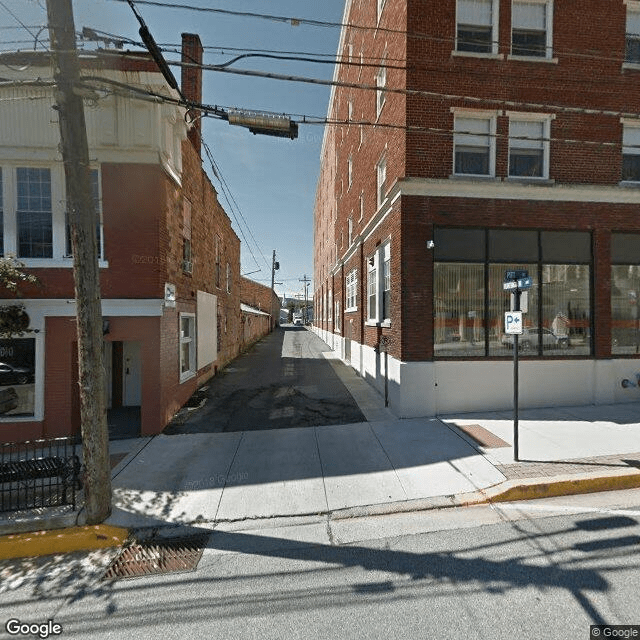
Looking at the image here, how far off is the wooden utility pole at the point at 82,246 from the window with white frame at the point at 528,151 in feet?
30.7

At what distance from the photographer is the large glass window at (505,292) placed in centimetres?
878

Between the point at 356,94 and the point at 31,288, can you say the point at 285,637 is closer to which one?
the point at 31,288

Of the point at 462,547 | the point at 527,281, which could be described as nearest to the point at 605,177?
the point at 527,281

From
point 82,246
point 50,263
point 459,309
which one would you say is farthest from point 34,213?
point 459,309

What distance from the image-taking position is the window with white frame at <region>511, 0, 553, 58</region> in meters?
8.70

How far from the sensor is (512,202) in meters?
8.70

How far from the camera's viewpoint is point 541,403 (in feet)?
28.9

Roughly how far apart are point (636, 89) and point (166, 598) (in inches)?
565

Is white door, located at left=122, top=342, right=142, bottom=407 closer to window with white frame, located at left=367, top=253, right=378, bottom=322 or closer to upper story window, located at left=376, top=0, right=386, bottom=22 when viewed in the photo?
window with white frame, located at left=367, top=253, right=378, bottom=322

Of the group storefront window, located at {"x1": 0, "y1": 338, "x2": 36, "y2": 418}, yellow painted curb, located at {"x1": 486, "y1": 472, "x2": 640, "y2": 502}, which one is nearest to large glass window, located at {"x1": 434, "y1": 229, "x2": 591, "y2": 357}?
yellow painted curb, located at {"x1": 486, "y1": 472, "x2": 640, "y2": 502}

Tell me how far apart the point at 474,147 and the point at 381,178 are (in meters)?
3.04

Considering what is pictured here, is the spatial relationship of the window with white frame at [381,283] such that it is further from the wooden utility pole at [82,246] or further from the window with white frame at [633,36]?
the window with white frame at [633,36]

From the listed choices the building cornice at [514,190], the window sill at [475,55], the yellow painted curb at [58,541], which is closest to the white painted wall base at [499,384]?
the building cornice at [514,190]

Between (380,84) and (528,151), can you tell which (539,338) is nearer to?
(528,151)
